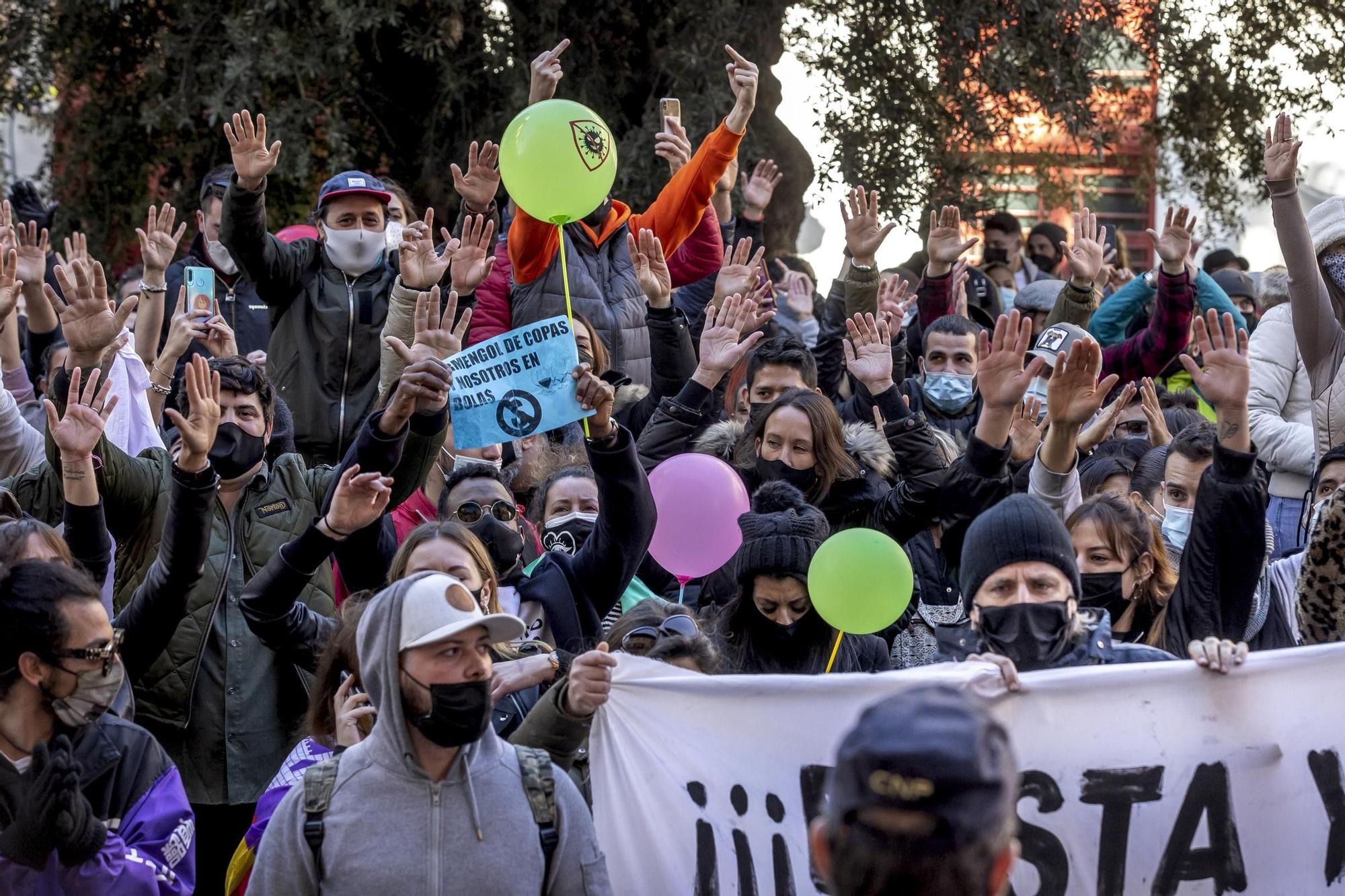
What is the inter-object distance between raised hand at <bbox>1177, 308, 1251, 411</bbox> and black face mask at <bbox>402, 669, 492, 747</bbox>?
2.01 m

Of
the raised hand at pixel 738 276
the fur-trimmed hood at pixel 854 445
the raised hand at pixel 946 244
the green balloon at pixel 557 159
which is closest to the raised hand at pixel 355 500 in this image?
the green balloon at pixel 557 159

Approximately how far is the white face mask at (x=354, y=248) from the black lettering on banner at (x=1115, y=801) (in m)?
3.78

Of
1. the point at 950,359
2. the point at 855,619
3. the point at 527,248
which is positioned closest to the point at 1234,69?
the point at 950,359

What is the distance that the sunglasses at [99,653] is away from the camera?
3.71 meters

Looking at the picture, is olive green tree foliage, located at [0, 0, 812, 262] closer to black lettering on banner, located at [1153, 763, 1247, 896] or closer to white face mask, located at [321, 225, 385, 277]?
white face mask, located at [321, 225, 385, 277]

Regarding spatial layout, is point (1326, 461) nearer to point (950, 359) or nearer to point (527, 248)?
point (950, 359)

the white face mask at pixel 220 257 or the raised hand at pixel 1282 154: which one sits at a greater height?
the raised hand at pixel 1282 154

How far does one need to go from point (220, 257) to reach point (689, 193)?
2075 mm

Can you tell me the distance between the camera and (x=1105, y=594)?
5.02 m

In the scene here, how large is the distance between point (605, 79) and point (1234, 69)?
13.2 ft

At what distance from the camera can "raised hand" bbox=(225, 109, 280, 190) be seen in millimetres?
6336

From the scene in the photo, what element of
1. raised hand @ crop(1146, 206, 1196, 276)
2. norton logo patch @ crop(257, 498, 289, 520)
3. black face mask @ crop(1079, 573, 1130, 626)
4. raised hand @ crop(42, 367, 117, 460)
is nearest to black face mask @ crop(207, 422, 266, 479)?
norton logo patch @ crop(257, 498, 289, 520)

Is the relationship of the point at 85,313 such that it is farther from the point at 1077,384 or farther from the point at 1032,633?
the point at 1032,633

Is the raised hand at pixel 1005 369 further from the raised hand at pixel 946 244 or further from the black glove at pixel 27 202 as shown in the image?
the black glove at pixel 27 202
